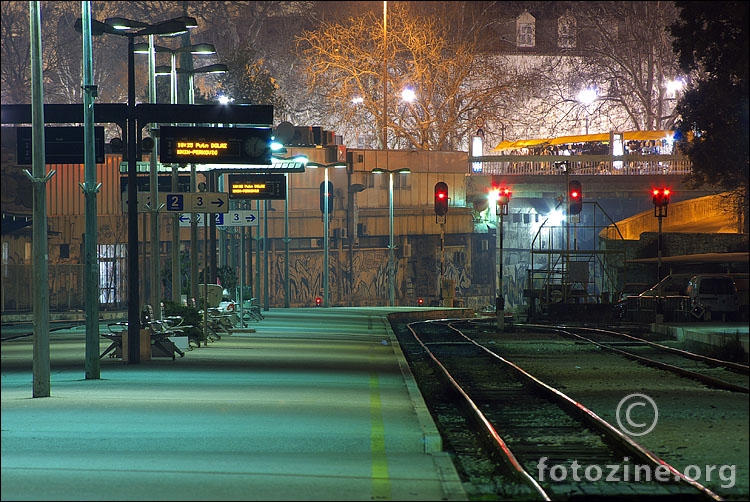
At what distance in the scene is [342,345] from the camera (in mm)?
31219

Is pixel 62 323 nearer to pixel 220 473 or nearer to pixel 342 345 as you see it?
pixel 342 345

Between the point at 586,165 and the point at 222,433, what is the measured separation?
2554 inches

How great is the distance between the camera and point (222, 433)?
46.6 feet

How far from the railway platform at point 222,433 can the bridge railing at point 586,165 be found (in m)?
51.0

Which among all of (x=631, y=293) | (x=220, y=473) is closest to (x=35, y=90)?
(x=220, y=473)

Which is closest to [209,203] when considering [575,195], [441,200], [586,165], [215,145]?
[215,145]

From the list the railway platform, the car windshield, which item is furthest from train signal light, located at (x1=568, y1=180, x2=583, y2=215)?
the railway platform

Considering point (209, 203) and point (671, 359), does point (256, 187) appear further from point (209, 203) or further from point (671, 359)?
point (671, 359)

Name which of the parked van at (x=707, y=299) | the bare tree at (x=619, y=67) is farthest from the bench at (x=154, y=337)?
the bare tree at (x=619, y=67)

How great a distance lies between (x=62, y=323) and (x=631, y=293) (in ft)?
77.8

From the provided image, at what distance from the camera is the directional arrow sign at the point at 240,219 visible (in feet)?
114

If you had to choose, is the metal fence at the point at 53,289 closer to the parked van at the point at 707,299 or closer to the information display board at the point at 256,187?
the information display board at the point at 256,187

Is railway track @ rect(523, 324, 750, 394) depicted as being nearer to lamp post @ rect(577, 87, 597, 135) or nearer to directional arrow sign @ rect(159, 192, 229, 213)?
directional arrow sign @ rect(159, 192, 229, 213)

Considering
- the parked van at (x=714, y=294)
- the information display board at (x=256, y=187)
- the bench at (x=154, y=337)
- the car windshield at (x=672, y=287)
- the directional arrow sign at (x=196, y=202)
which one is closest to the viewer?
the bench at (x=154, y=337)
